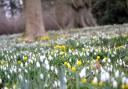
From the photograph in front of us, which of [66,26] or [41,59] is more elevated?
[41,59]

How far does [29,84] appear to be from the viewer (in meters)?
3.32

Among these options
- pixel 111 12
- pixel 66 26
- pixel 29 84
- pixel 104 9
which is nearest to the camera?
pixel 29 84

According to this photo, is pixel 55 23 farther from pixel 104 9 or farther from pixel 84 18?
pixel 104 9

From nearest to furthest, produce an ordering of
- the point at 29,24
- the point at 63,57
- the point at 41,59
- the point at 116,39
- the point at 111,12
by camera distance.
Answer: the point at 41,59 → the point at 63,57 → the point at 116,39 → the point at 29,24 → the point at 111,12

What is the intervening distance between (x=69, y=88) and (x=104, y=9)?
3382 cm

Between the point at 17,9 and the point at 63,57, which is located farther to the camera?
the point at 17,9

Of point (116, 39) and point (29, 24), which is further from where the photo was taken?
point (29, 24)

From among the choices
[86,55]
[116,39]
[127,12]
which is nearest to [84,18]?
[127,12]

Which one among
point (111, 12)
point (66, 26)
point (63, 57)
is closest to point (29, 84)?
point (63, 57)

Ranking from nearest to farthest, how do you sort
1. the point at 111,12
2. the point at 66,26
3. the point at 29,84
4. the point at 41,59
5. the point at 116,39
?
the point at 29,84 → the point at 41,59 → the point at 116,39 → the point at 66,26 → the point at 111,12

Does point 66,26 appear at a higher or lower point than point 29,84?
lower

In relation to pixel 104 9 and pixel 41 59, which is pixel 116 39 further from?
pixel 104 9

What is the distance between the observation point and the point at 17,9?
118 ft

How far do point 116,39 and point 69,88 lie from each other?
18.7ft
